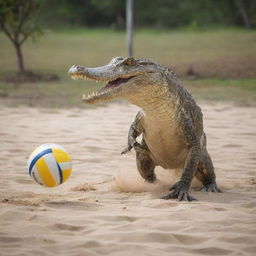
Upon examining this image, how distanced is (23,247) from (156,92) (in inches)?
92.9

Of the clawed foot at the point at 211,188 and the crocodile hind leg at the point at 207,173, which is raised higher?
the crocodile hind leg at the point at 207,173

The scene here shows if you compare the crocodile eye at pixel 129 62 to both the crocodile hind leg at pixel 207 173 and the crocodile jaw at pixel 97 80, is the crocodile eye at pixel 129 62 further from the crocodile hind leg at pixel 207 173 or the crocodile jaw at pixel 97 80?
the crocodile hind leg at pixel 207 173

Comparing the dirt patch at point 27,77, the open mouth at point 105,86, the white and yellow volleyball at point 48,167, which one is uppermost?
the open mouth at point 105,86

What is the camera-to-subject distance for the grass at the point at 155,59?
14.0 metres

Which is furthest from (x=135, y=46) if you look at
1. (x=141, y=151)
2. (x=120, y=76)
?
(x=120, y=76)

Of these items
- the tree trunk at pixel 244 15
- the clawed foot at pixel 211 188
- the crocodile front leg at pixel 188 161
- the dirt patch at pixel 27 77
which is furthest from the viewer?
the tree trunk at pixel 244 15

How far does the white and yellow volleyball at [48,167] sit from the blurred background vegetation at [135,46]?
6.94 metres

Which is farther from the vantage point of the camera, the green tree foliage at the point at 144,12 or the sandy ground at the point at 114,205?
the green tree foliage at the point at 144,12

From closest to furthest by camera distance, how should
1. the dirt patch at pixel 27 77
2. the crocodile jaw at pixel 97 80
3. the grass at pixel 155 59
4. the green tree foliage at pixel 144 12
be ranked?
the crocodile jaw at pixel 97 80
the grass at pixel 155 59
the dirt patch at pixel 27 77
the green tree foliage at pixel 144 12

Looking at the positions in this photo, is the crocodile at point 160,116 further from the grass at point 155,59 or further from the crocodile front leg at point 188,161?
the grass at point 155,59

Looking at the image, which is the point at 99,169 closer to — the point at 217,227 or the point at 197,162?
the point at 197,162

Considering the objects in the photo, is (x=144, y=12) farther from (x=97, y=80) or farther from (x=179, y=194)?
(x=179, y=194)

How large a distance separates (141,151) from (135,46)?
18.9 m

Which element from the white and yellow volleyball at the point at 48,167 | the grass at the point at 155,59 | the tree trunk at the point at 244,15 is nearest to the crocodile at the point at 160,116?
the white and yellow volleyball at the point at 48,167
